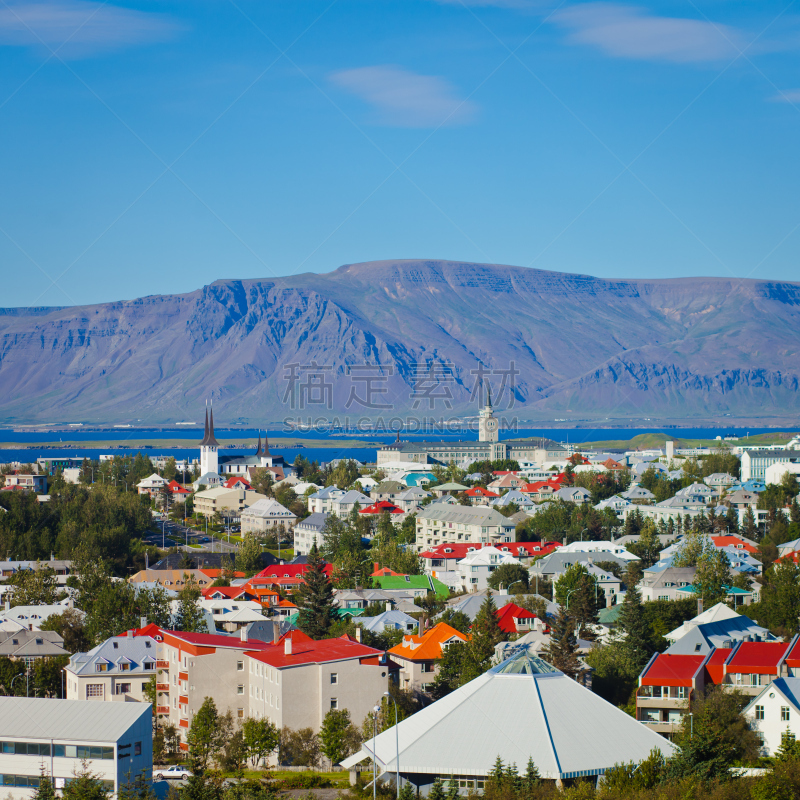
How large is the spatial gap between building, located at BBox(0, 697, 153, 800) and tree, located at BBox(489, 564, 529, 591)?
3519 cm

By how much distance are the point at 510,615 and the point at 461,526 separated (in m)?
32.0

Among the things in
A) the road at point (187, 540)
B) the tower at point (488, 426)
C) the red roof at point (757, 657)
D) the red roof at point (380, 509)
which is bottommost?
the road at point (187, 540)

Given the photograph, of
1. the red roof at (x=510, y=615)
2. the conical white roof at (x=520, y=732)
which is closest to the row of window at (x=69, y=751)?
the conical white roof at (x=520, y=732)

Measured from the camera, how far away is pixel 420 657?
42875 mm

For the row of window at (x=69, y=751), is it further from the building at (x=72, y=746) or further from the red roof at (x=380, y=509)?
the red roof at (x=380, y=509)

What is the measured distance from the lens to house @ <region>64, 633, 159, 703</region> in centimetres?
4003

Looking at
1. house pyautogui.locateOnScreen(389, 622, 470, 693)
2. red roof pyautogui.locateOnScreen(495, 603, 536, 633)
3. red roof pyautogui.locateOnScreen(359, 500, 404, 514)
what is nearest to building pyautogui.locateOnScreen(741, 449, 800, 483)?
red roof pyautogui.locateOnScreen(359, 500, 404, 514)

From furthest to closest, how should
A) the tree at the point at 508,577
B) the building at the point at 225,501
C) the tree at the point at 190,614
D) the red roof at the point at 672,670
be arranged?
the building at the point at 225,501
the tree at the point at 508,577
the tree at the point at 190,614
the red roof at the point at 672,670

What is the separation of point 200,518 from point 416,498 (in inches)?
725

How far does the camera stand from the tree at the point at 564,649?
41062 mm

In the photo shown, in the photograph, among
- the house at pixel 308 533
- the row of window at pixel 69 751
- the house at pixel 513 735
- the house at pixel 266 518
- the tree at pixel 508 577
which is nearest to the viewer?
the row of window at pixel 69 751

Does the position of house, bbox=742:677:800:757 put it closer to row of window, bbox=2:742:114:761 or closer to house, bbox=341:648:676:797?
house, bbox=341:648:676:797

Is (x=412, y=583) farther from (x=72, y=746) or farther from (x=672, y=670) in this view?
(x=72, y=746)

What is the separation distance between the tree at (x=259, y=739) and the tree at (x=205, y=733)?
35.8 inches
